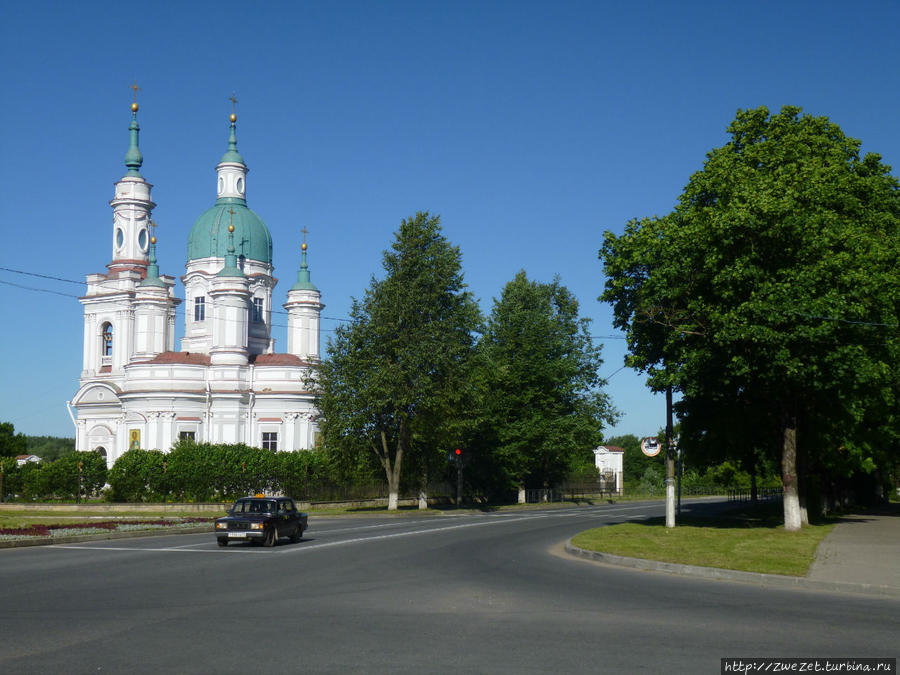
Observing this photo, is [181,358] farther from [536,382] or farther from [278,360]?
[536,382]

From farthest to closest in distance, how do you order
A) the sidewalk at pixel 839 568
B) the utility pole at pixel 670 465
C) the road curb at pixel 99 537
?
the utility pole at pixel 670 465, the road curb at pixel 99 537, the sidewalk at pixel 839 568

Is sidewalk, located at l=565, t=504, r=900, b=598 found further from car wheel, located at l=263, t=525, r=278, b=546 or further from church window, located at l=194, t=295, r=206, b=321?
church window, located at l=194, t=295, r=206, b=321

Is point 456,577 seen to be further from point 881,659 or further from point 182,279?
point 182,279

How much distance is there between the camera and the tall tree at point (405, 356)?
151 ft

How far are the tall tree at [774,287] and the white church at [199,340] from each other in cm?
3695

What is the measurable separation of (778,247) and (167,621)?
19.1 meters

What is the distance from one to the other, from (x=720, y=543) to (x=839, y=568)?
512 centimetres

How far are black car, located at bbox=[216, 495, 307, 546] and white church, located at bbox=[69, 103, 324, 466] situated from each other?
36320mm

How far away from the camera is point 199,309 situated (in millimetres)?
73812

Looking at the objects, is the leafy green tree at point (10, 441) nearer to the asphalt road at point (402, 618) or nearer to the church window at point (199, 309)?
the church window at point (199, 309)

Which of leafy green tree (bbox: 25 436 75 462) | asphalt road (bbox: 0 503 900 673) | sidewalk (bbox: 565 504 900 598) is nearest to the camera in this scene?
asphalt road (bbox: 0 503 900 673)

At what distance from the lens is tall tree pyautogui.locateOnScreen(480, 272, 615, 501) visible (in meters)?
55.6

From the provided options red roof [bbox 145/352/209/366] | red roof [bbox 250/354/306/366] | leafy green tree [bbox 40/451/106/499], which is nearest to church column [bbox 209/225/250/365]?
red roof [bbox 145/352/209/366]

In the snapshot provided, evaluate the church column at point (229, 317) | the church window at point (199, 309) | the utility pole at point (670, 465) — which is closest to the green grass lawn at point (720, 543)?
the utility pole at point (670, 465)
